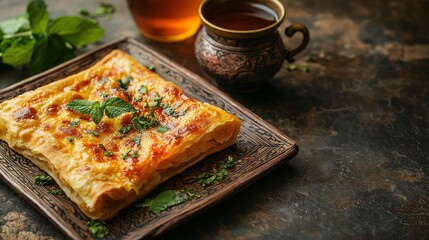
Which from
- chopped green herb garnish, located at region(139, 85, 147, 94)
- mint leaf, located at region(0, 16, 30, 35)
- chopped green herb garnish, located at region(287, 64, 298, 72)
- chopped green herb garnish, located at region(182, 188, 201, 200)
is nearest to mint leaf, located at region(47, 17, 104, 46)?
mint leaf, located at region(0, 16, 30, 35)

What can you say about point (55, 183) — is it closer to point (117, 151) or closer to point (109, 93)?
point (117, 151)

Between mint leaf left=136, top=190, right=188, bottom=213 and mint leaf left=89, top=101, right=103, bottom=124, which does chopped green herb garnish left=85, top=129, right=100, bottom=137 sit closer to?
mint leaf left=89, top=101, right=103, bottom=124

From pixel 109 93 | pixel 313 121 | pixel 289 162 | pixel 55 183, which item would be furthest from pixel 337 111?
pixel 55 183

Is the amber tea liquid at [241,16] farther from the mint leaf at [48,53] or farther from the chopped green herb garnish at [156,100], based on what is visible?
the mint leaf at [48,53]

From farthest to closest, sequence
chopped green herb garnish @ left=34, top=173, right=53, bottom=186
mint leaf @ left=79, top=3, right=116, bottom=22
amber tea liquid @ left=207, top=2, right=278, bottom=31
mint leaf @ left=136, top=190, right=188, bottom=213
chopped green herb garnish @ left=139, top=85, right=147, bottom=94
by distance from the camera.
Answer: mint leaf @ left=79, top=3, right=116, bottom=22 < amber tea liquid @ left=207, top=2, right=278, bottom=31 < chopped green herb garnish @ left=139, top=85, right=147, bottom=94 < chopped green herb garnish @ left=34, top=173, right=53, bottom=186 < mint leaf @ left=136, top=190, right=188, bottom=213

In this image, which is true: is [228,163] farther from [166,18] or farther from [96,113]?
[166,18]

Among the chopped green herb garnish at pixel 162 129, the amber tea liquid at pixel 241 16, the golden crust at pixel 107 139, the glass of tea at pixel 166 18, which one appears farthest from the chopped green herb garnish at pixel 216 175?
the glass of tea at pixel 166 18
